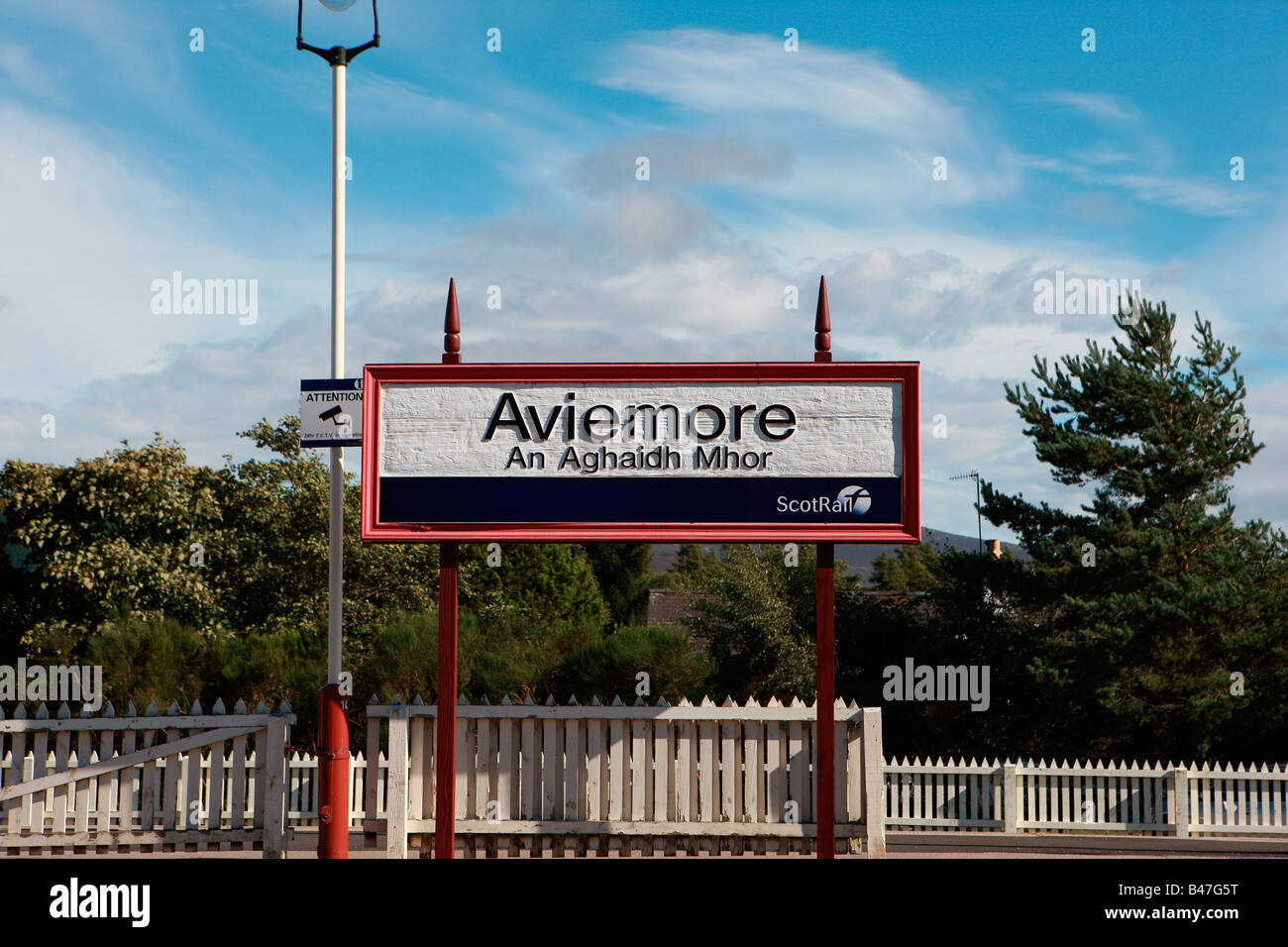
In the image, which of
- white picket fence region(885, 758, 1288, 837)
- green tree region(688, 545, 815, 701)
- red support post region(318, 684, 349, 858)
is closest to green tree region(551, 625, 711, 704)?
green tree region(688, 545, 815, 701)

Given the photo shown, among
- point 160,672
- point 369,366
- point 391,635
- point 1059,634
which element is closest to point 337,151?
point 369,366

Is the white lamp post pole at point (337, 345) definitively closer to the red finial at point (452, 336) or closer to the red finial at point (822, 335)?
the red finial at point (452, 336)

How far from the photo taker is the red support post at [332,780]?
10227mm

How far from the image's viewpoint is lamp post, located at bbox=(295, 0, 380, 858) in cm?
1023

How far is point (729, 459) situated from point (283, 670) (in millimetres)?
13443

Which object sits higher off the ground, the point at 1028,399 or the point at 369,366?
the point at 1028,399

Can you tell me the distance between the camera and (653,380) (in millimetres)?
10078

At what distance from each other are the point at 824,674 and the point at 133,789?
6.85m

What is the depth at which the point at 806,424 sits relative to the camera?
32.7ft

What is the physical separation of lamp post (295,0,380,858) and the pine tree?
47.1 ft

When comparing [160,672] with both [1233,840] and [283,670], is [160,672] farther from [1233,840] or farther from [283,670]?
[1233,840]

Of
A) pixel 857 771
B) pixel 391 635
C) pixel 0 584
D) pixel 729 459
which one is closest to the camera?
pixel 729 459

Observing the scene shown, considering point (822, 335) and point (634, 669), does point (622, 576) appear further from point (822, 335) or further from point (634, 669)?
point (822, 335)

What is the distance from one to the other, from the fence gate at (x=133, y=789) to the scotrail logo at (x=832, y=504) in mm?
5374
